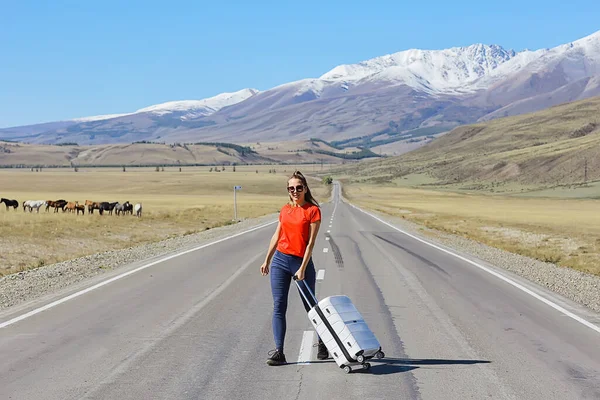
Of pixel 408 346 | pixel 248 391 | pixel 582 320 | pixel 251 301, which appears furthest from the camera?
pixel 251 301

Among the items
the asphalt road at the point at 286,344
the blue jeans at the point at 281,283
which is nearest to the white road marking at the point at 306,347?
the asphalt road at the point at 286,344

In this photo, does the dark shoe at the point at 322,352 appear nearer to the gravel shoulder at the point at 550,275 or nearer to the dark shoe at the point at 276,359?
the dark shoe at the point at 276,359

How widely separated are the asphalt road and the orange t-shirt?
4.54 feet

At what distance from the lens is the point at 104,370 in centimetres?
868

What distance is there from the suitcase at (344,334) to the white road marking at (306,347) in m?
0.58

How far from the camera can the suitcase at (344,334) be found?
332 inches

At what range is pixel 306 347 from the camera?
391 inches

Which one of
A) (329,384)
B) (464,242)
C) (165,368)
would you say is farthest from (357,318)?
(464,242)

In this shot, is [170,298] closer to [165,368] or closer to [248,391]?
[165,368]

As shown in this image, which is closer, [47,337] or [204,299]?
[47,337]

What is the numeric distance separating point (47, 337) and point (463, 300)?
7616mm

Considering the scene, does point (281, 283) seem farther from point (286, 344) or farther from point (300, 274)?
point (286, 344)

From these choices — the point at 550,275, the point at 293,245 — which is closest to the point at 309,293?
the point at 293,245

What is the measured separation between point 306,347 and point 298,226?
75.6 inches
